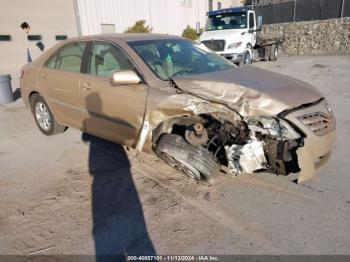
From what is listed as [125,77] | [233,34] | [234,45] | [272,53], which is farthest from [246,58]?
[125,77]

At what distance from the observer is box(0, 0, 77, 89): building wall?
11.8m

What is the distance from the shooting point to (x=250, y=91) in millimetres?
3035

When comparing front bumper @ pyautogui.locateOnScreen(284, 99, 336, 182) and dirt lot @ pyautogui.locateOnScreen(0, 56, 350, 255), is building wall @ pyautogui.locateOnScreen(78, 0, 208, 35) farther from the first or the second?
front bumper @ pyautogui.locateOnScreen(284, 99, 336, 182)

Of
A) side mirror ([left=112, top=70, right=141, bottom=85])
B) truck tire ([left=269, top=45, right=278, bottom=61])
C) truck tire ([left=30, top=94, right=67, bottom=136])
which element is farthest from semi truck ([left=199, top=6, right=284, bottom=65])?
side mirror ([left=112, top=70, right=141, bottom=85])

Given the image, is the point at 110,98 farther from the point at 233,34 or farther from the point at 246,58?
the point at 246,58

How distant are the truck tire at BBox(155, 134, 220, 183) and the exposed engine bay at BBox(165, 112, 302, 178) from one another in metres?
0.09

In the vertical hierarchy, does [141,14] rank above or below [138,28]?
above

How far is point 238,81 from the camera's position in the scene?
3.29 metres

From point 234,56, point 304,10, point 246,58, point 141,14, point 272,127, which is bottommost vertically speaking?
point 246,58

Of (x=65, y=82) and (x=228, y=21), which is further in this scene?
(x=228, y=21)

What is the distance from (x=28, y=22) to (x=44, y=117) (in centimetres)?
909

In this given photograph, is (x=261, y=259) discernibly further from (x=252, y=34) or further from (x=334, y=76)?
(x=252, y=34)

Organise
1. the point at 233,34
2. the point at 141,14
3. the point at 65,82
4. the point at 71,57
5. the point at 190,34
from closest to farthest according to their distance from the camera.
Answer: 1. the point at 65,82
2. the point at 71,57
3. the point at 233,34
4. the point at 141,14
5. the point at 190,34

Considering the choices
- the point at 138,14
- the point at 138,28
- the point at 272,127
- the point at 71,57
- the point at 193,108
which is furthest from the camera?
the point at 138,14
